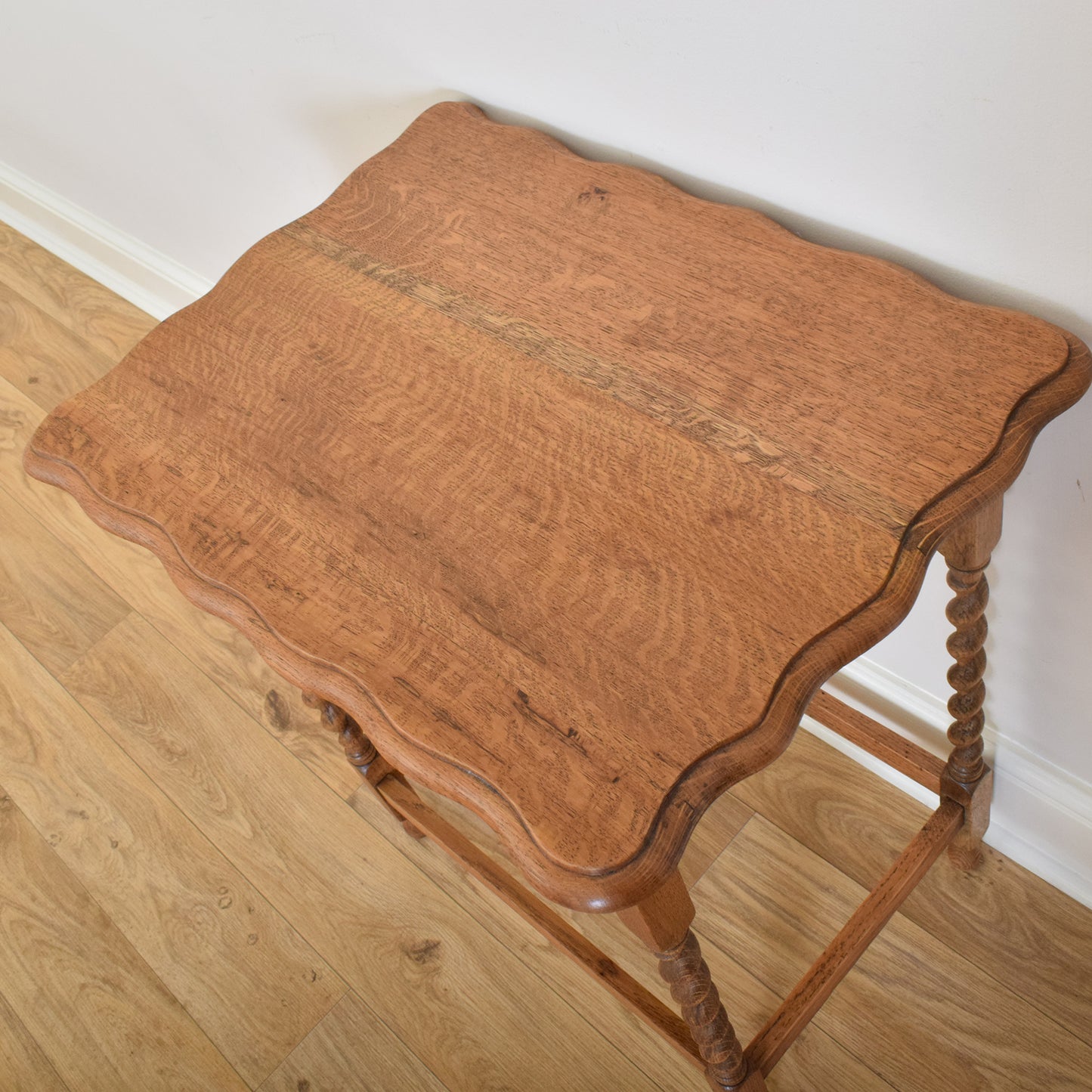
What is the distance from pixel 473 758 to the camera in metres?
0.56

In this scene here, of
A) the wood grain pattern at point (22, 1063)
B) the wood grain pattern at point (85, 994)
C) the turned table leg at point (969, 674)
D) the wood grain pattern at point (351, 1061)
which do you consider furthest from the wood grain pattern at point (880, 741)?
the wood grain pattern at point (22, 1063)

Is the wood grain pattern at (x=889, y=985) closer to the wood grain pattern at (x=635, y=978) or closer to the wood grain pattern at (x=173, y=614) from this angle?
the wood grain pattern at (x=635, y=978)

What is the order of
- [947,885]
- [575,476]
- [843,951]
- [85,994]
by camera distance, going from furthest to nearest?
[85,994], [947,885], [843,951], [575,476]

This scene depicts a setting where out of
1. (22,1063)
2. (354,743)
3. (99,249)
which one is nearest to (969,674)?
(354,743)

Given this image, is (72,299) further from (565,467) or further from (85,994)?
(565,467)

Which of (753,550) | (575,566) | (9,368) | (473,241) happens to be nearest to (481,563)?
(575,566)

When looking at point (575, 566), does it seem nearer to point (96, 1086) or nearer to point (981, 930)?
point (981, 930)

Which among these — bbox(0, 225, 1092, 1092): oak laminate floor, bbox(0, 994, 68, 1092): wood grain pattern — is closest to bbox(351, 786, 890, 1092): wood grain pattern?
bbox(0, 225, 1092, 1092): oak laminate floor

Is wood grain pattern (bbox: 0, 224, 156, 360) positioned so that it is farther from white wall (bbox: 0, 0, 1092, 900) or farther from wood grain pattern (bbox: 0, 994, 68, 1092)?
wood grain pattern (bbox: 0, 994, 68, 1092)

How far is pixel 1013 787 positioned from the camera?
42.6 inches

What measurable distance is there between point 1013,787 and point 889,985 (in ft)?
0.80

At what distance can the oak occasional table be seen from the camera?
0.56 metres

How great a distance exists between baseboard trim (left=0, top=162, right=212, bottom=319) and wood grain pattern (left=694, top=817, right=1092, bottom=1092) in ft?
4.31

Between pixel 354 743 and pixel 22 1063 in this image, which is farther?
pixel 22 1063
